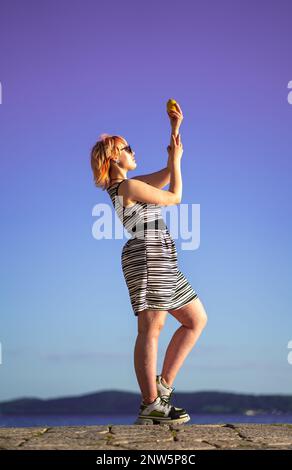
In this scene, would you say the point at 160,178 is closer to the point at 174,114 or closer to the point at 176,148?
the point at 176,148

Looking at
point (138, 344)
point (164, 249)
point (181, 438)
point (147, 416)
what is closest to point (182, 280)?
point (164, 249)

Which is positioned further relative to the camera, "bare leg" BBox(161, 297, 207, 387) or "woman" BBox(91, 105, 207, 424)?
"bare leg" BBox(161, 297, 207, 387)

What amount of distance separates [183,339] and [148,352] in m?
0.45

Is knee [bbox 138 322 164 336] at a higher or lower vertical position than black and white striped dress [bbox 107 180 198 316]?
lower

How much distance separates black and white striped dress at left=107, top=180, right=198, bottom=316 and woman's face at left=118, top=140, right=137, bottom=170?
22 centimetres

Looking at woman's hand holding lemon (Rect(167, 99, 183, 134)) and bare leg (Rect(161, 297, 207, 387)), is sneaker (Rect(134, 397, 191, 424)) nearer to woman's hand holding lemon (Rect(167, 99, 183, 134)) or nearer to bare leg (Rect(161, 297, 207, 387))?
bare leg (Rect(161, 297, 207, 387))

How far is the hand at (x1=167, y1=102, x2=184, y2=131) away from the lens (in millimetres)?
6020

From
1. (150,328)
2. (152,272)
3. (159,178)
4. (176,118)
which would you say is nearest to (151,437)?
(150,328)

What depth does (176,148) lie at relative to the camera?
5934 mm

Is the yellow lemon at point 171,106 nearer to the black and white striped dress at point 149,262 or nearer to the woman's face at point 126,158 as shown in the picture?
the woman's face at point 126,158

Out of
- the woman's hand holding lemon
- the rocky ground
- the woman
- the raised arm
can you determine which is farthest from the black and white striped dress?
the rocky ground

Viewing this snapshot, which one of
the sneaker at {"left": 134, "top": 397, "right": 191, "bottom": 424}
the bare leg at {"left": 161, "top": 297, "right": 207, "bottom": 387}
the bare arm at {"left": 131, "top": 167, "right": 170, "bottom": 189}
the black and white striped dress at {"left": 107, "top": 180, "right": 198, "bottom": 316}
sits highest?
the bare arm at {"left": 131, "top": 167, "right": 170, "bottom": 189}

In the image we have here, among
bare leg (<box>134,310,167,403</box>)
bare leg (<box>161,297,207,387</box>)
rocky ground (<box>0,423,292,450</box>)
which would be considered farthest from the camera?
bare leg (<box>161,297,207,387</box>)
